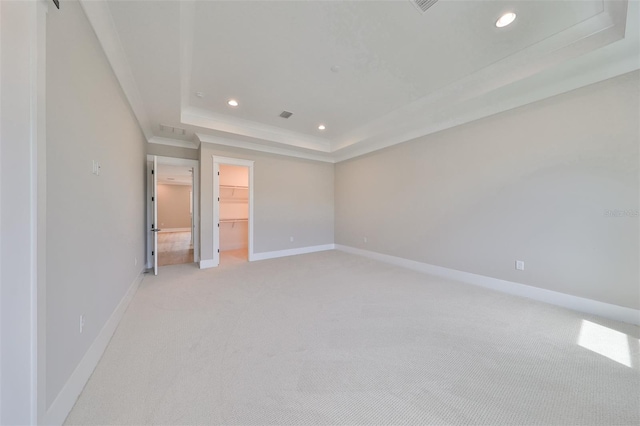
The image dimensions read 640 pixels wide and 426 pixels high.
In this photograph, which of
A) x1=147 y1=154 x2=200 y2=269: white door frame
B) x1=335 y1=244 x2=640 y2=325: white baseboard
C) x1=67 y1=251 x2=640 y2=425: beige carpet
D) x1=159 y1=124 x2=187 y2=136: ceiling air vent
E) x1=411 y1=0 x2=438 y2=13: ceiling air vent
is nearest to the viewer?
x1=67 y1=251 x2=640 y2=425: beige carpet

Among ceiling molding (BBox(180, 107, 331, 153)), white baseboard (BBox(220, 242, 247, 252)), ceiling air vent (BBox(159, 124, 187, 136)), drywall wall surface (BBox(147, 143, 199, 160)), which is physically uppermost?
ceiling molding (BBox(180, 107, 331, 153))

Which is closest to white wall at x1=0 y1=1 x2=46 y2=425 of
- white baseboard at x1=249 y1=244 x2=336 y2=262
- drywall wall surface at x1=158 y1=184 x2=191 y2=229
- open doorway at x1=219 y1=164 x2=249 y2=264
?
white baseboard at x1=249 y1=244 x2=336 y2=262

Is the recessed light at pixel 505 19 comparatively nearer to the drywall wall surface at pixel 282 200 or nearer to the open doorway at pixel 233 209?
the drywall wall surface at pixel 282 200

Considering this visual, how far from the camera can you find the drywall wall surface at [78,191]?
1.19 m

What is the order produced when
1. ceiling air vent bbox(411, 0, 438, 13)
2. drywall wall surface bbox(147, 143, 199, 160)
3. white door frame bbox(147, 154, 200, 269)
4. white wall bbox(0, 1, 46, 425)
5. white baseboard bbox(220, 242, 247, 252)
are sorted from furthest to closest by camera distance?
white baseboard bbox(220, 242, 247, 252), drywall wall surface bbox(147, 143, 199, 160), white door frame bbox(147, 154, 200, 269), ceiling air vent bbox(411, 0, 438, 13), white wall bbox(0, 1, 46, 425)

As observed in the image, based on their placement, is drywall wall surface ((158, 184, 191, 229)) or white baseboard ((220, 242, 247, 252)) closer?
white baseboard ((220, 242, 247, 252))

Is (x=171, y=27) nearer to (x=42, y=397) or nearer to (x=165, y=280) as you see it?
(x=42, y=397)

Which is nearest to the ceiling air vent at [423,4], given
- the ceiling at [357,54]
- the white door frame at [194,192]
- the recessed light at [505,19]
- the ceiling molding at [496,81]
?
the ceiling at [357,54]

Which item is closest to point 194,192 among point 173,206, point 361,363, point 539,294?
point 361,363

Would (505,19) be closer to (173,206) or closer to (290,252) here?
(290,252)

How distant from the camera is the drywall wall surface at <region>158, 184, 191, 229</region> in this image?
10492 mm

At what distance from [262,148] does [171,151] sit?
1867 mm

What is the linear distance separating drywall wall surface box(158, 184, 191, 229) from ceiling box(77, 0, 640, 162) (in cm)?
834

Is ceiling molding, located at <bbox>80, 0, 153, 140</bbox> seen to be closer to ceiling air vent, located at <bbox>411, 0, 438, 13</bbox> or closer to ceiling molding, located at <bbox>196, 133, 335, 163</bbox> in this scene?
ceiling molding, located at <bbox>196, 133, 335, 163</bbox>
